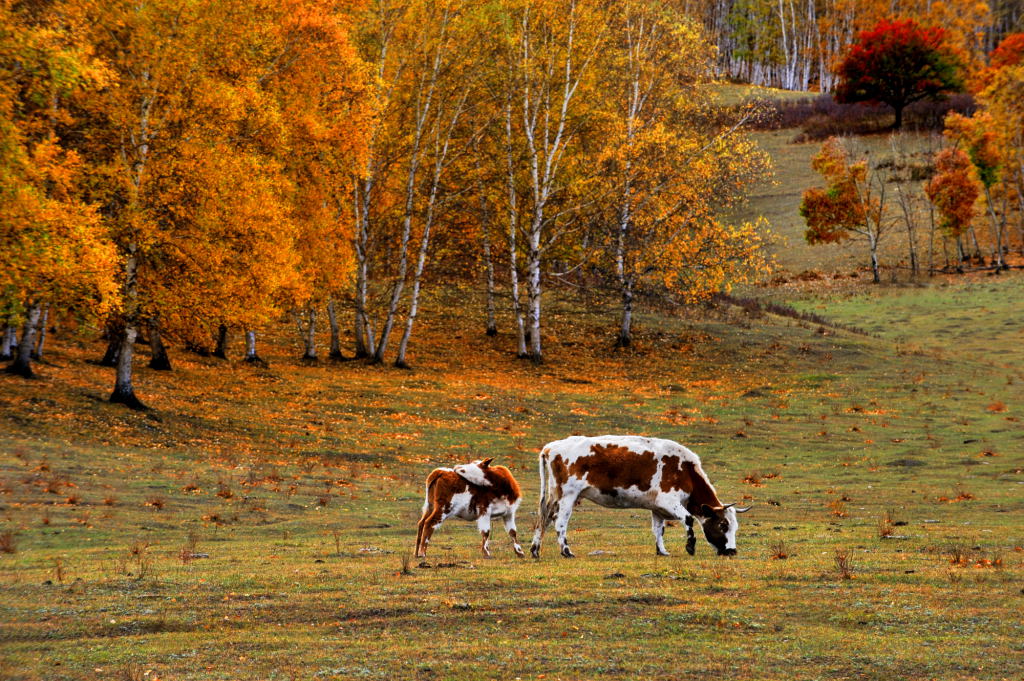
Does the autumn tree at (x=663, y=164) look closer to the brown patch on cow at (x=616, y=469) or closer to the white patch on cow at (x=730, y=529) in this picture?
the white patch on cow at (x=730, y=529)

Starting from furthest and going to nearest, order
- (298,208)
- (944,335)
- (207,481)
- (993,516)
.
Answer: (944,335), (298,208), (207,481), (993,516)

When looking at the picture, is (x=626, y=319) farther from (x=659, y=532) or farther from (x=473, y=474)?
(x=473, y=474)

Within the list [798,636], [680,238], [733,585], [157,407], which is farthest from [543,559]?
[680,238]

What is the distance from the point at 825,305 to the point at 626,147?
2987 cm

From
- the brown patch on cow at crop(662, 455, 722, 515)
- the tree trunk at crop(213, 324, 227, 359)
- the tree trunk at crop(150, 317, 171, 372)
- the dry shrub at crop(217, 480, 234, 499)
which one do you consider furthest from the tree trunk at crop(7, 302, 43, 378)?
the brown patch on cow at crop(662, 455, 722, 515)

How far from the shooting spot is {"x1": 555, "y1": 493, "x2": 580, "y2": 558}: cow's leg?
47.6 ft

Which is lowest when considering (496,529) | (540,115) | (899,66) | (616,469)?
(496,529)

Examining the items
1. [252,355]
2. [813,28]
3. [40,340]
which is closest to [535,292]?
[252,355]

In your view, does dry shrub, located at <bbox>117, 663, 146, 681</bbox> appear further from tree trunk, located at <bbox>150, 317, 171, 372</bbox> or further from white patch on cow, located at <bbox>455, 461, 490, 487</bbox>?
tree trunk, located at <bbox>150, 317, 171, 372</bbox>

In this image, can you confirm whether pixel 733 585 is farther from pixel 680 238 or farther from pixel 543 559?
pixel 680 238

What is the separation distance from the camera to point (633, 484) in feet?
47.2

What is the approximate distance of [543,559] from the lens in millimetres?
14336

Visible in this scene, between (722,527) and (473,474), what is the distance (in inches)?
163

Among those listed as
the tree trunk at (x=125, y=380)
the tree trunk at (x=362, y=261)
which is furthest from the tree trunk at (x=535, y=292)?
the tree trunk at (x=125, y=380)
